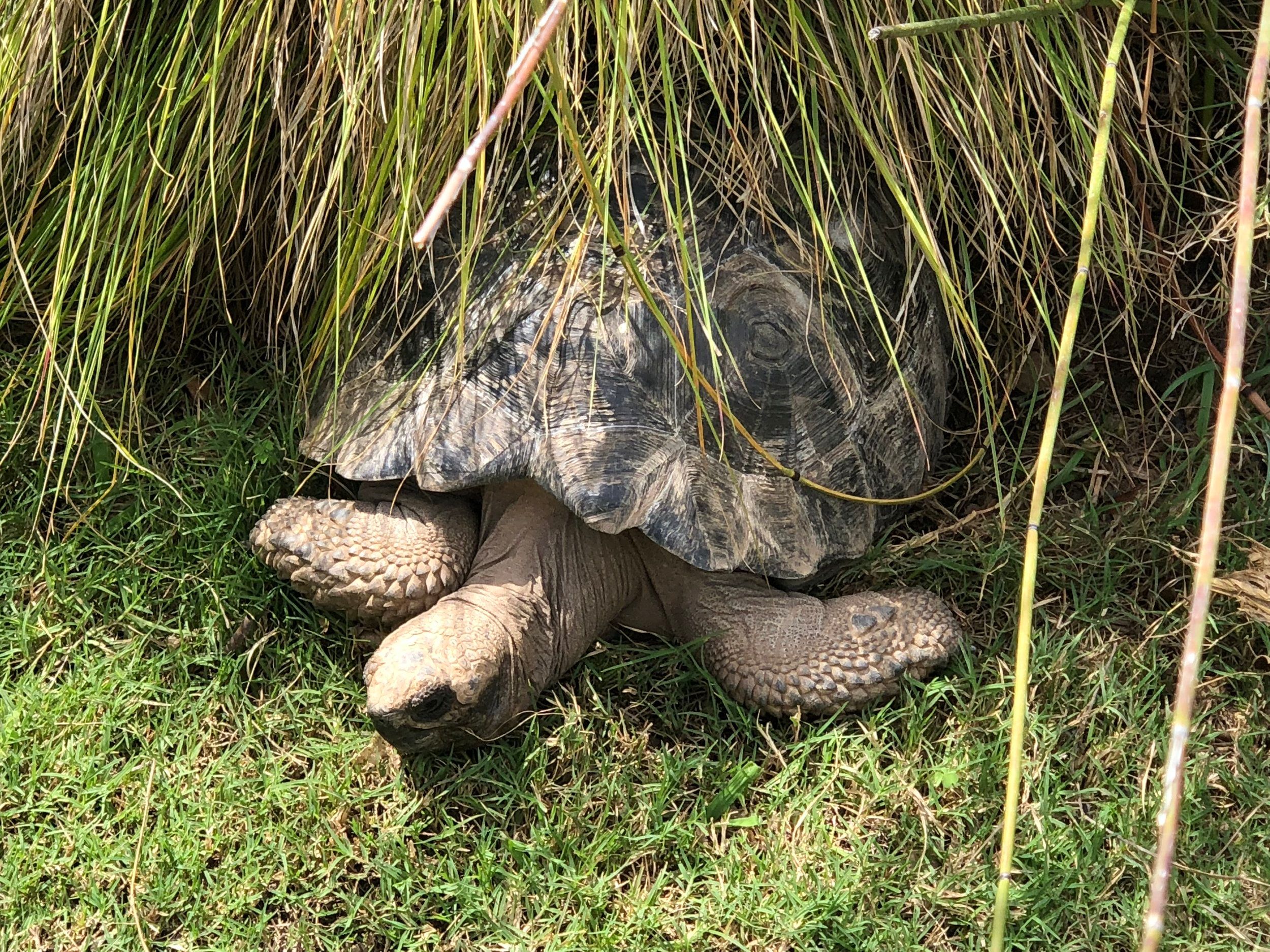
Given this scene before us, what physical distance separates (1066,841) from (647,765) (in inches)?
33.4

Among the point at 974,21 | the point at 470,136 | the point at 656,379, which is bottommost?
the point at 656,379

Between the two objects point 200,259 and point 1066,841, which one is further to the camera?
point 200,259

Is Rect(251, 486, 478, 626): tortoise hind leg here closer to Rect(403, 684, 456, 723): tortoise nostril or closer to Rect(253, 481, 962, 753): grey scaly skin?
Rect(253, 481, 962, 753): grey scaly skin

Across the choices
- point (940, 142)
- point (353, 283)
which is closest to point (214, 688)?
point (353, 283)

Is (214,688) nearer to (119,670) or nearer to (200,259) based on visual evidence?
(119,670)

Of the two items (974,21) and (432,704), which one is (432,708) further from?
(974,21)

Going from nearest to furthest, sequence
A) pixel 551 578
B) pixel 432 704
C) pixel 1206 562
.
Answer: pixel 1206 562
pixel 432 704
pixel 551 578

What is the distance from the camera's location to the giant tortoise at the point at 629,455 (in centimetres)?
252

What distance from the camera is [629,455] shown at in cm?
249

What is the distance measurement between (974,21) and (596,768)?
5.30 feet

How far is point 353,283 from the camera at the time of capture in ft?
8.61

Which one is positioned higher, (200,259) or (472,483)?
(200,259)

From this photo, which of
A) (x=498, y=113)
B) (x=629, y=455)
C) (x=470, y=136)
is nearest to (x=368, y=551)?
(x=629, y=455)

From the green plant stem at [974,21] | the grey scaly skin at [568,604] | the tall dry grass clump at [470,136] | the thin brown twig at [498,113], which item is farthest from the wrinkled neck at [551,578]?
the thin brown twig at [498,113]
